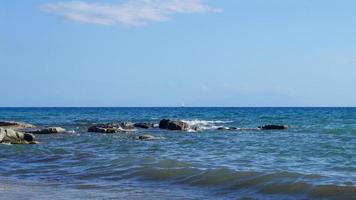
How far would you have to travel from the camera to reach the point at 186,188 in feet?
49.5

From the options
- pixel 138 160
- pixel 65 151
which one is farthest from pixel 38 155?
pixel 138 160

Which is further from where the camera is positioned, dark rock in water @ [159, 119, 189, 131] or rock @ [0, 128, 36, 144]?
dark rock in water @ [159, 119, 189, 131]

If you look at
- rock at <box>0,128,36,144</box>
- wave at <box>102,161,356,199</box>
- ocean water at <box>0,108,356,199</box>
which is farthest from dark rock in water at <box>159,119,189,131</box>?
wave at <box>102,161,356,199</box>

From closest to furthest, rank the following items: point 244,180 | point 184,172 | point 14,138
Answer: point 244,180, point 184,172, point 14,138

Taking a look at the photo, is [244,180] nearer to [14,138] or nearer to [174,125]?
[14,138]

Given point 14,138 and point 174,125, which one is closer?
point 14,138

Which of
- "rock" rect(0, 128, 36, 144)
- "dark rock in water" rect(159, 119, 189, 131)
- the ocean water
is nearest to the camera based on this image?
the ocean water

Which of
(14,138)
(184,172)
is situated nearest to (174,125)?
(14,138)

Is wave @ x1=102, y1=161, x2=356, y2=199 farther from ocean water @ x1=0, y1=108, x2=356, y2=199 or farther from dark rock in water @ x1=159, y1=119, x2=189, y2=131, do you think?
dark rock in water @ x1=159, y1=119, x2=189, y2=131

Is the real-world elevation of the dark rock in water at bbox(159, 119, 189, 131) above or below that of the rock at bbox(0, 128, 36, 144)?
above

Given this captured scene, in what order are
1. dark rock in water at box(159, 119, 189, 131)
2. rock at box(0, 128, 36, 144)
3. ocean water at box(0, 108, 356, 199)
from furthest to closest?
dark rock in water at box(159, 119, 189, 131) → rock at box(0, 128, 36, 144) → ocean water at box(0, 108, 356, 199)

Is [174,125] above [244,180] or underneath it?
above

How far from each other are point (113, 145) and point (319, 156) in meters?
11.4

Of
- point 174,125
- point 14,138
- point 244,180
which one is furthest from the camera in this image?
point 174,125
